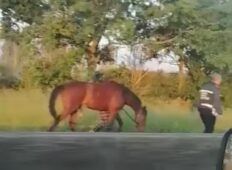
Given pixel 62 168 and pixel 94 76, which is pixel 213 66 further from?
pixel 62 168

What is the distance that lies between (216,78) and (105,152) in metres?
2.05

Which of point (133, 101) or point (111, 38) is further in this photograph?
point (133, 101)

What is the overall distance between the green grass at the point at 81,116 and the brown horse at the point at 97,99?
9 centimetres

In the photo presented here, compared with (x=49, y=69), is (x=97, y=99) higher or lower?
lower

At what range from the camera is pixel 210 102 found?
8.68m

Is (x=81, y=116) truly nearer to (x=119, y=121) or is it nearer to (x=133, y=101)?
(x=119, y=121)

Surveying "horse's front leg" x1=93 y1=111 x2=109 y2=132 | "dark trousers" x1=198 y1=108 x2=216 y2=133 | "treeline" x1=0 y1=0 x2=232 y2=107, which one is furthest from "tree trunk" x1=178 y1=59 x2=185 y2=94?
"horse's front leg" x1=93 y1=111 x2=109 y2=132

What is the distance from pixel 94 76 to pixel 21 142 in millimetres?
1433

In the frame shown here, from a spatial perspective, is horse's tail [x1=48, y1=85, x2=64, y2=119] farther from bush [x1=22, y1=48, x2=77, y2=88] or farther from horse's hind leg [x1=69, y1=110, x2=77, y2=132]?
horse's hind leg [x1=69, y1=110, x2=77, y2=132]

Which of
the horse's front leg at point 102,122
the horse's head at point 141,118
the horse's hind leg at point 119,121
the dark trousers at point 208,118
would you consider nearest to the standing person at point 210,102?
the dark trousers at point 208,118

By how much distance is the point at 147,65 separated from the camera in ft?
28.1

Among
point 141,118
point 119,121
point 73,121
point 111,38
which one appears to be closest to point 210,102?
point 141,118

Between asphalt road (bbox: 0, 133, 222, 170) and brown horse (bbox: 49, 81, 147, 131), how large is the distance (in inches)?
20.1

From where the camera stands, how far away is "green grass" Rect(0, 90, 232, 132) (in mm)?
8320
